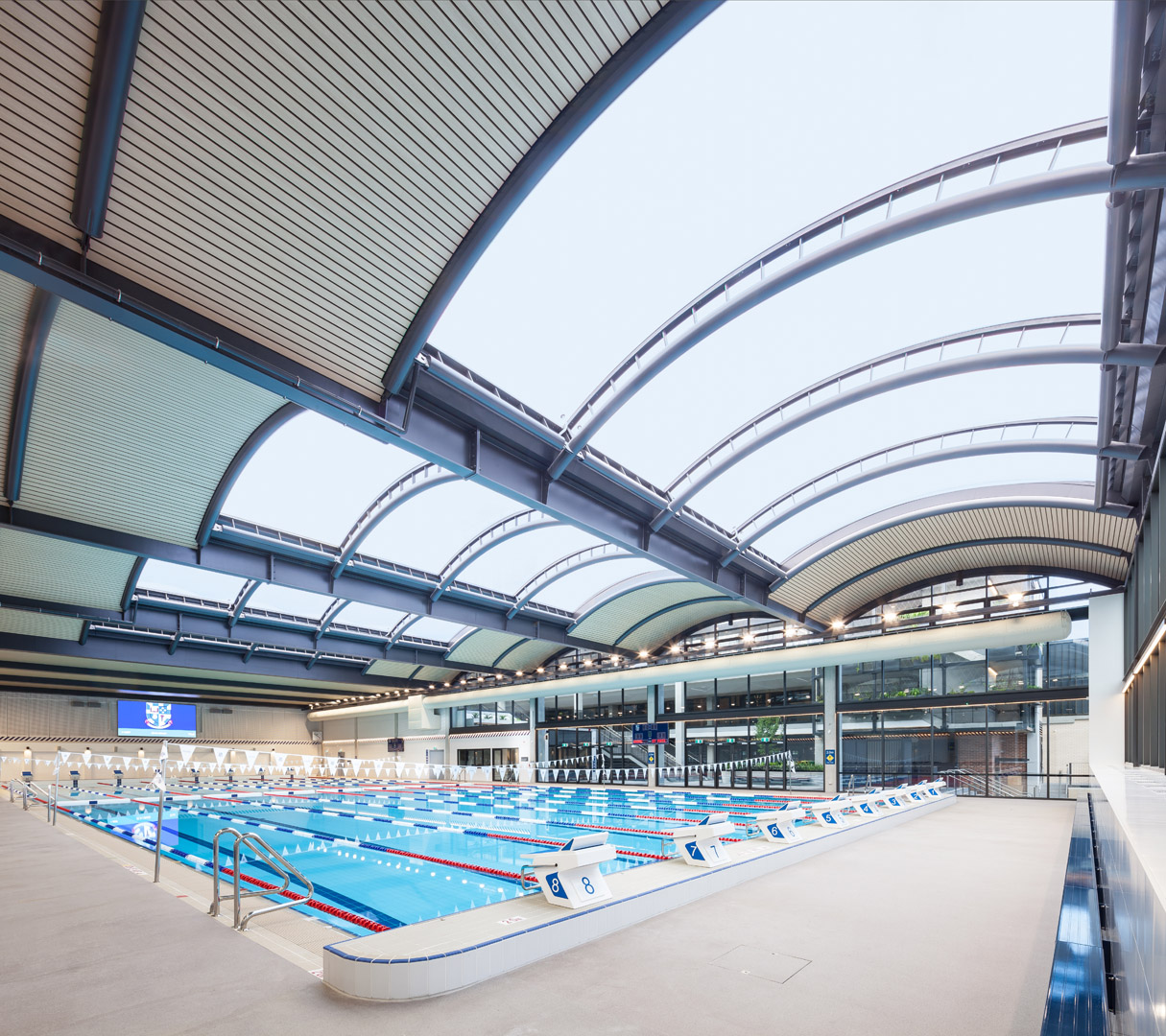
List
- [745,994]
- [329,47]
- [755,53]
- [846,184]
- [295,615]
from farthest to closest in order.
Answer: [295,615]
[846,184]
[755,53]
[329,47]
[745,994]

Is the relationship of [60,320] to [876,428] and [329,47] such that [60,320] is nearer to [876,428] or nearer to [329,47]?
[329,47]

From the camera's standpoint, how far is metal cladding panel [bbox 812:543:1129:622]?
17.3m

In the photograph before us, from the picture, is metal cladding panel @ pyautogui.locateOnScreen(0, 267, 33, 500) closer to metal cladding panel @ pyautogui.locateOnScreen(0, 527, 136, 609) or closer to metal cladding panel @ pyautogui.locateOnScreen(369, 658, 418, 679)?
metal cladding panel @ pyautogui.locateOnScreen(0, 527, 136, 609)

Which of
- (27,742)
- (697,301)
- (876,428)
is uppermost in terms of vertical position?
(697,301)

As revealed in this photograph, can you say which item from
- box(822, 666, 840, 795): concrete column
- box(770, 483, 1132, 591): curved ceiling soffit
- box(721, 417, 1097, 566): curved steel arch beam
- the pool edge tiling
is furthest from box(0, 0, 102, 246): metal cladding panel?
box(822, 666, 840, 795): concrete column

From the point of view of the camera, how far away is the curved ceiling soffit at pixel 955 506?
47.0 feet

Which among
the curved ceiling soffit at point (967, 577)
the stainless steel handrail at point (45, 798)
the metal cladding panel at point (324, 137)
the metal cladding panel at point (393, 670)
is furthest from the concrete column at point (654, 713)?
the metal cladding panel at point (324, 137)

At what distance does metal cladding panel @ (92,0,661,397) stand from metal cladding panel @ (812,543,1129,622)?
1607 centimetres

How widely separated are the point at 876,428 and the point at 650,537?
4746 mm

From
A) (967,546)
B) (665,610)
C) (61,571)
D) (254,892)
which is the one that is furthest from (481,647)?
(254,892)

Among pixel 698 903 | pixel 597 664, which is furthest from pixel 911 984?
pixel 597 664

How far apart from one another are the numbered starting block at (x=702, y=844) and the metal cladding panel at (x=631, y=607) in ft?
45.8

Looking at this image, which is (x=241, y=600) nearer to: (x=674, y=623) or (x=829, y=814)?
(x=674, y=623)

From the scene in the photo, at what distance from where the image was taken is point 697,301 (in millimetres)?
9406
